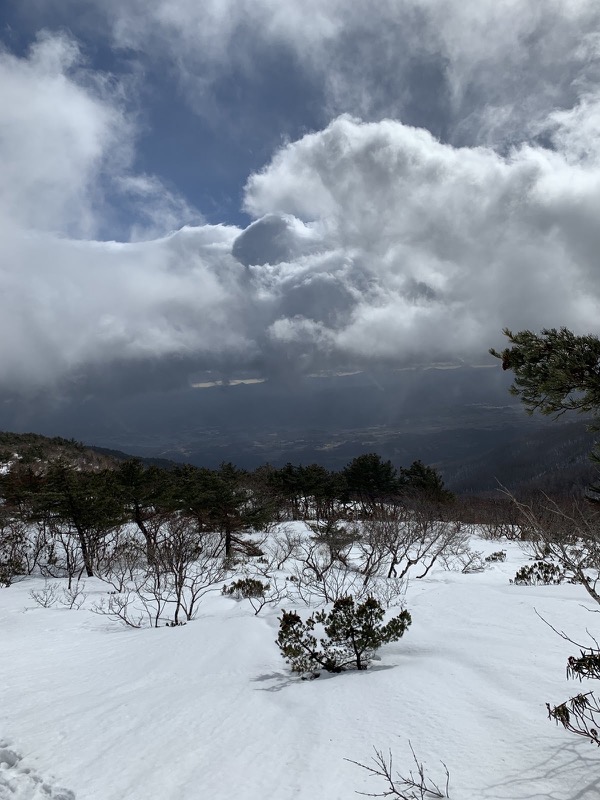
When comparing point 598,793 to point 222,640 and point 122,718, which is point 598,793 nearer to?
point 122,718

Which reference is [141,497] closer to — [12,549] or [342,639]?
[12,549]

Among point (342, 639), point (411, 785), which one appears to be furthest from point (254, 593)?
point (411, 785)

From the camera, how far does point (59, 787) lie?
4.61 meters

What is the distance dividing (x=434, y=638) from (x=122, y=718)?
19.8 ft

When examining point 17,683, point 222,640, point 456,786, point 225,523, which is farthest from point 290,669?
point 225,523

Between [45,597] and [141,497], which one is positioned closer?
[45,597]

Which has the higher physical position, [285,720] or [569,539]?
[569,539]

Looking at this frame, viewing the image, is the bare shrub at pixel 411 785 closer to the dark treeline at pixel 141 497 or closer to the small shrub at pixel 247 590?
the small shrub at pixel 247 590

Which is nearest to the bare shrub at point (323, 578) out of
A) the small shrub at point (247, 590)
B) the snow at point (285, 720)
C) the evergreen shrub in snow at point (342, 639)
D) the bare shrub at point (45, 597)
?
the small shrub at point (247, 590)

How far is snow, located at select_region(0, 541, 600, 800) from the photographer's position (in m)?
4.15

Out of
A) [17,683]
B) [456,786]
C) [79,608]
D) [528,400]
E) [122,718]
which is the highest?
[528,400]

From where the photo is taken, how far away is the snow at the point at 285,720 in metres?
4.15

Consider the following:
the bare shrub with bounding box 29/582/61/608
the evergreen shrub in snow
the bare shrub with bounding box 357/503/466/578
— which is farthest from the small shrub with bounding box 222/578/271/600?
the evergreen shrub in snow

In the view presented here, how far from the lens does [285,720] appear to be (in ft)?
18.2
